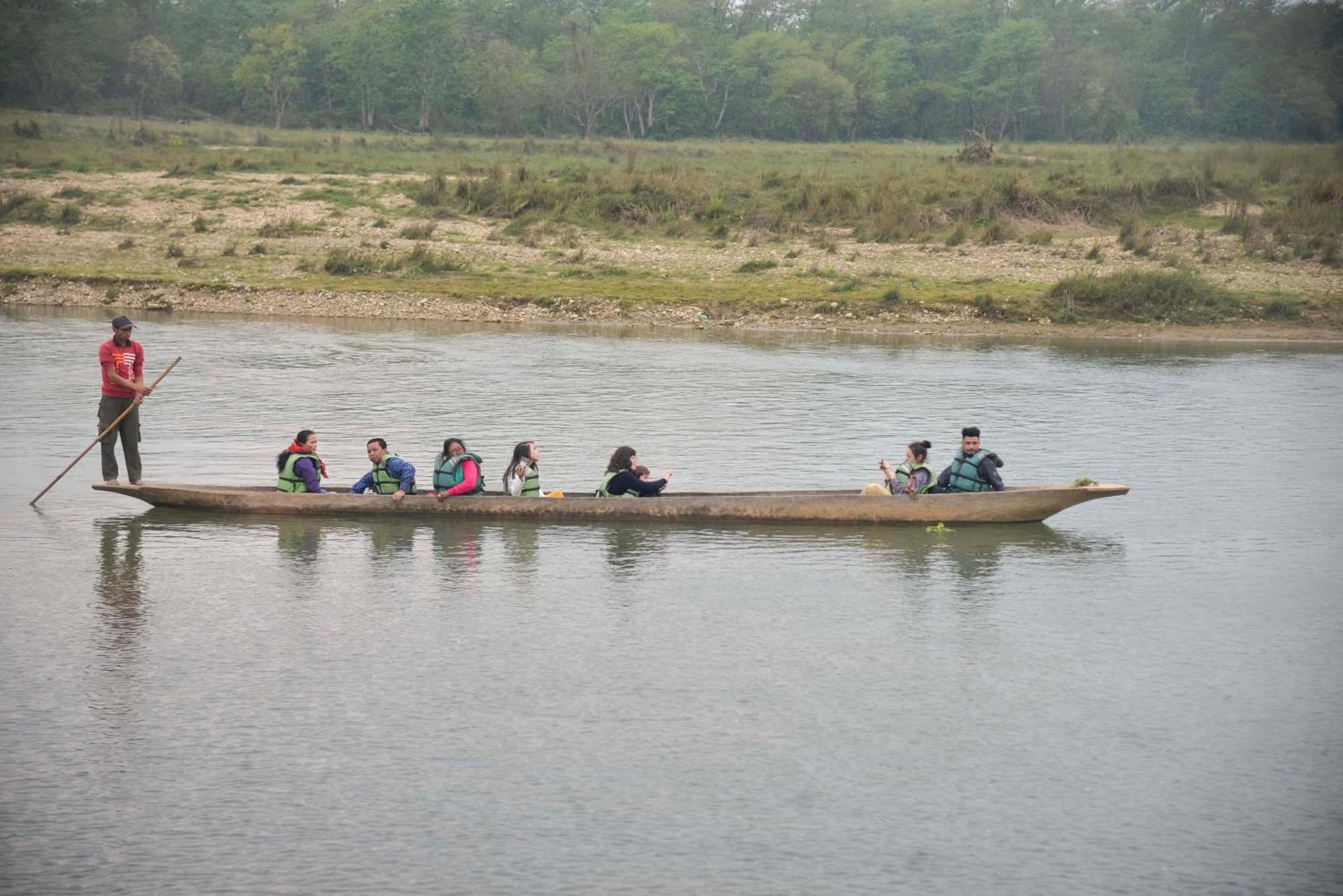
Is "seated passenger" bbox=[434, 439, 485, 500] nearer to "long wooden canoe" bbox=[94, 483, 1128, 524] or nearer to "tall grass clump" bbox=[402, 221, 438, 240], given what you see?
"long wooden canoe" bbox=[94, 483, 1128, 524]

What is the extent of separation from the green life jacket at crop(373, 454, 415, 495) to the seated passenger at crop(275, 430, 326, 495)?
50 cm

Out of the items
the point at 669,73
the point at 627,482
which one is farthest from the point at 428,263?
the point at 669,73

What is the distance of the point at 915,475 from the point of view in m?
15.0

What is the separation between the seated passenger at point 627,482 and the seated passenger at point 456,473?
3.73 feet

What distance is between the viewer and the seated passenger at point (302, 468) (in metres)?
14.9

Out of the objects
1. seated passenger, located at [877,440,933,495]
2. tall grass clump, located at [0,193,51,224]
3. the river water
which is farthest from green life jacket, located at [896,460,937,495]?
tall grass clump, located at [0,193,51,224]

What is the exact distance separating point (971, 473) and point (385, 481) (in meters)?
5.40

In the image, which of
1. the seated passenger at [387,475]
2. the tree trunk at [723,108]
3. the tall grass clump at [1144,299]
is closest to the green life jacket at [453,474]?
the seated passenger at [387,475]

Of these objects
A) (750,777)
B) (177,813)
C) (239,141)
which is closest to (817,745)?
(750,777)

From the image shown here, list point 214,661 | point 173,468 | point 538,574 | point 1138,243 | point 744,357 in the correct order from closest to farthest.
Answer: point 214,661 → point 538,574 → point 173,468 → point 744,357 → point 1138,243

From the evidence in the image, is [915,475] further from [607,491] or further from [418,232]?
[418,232]

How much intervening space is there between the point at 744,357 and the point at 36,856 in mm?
19976

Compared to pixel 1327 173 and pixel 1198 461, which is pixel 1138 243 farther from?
pixel 1198 461

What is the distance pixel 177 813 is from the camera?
8.11 m
